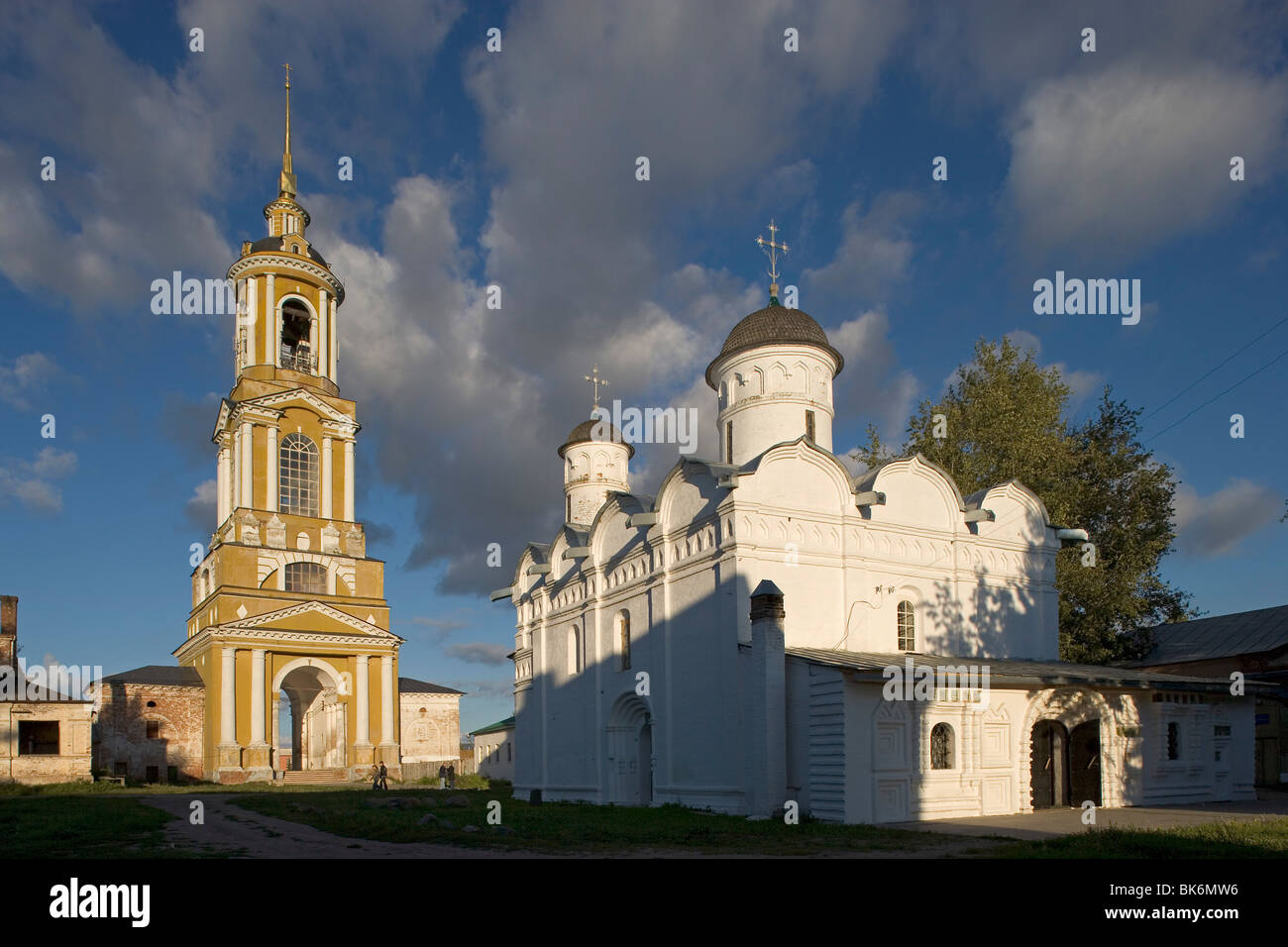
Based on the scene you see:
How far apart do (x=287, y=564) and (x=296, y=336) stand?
989 cm

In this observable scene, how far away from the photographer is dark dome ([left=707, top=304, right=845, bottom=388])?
24.8m

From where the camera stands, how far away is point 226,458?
39062mm

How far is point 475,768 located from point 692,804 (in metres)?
33.1

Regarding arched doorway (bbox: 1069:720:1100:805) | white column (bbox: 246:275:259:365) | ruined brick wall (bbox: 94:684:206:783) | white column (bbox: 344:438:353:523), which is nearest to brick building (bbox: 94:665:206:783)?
ruined brick wall (bbox: 94:684:206:783)

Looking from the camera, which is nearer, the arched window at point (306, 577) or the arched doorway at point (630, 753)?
the arched doorway at point (630, 753)

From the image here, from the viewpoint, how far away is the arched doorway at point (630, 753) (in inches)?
917

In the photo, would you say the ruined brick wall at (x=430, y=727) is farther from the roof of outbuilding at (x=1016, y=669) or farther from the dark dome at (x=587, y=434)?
the roof of outbuilding at (x=1016, y=669)

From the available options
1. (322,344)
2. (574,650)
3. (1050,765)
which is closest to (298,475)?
(322,344)

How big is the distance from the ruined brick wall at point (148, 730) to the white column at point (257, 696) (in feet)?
6.97

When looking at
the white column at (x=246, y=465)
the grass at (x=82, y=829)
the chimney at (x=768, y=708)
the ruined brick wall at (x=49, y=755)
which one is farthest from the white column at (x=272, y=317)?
the chimney at (x=768, y=708)

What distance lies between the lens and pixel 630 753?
23.8m

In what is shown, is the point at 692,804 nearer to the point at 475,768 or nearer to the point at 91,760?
the point at 91,760
